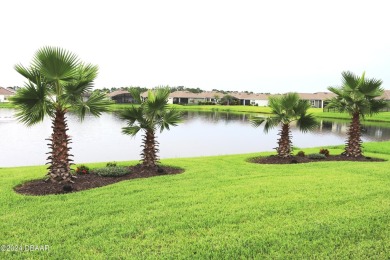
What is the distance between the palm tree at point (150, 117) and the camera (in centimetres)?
1218

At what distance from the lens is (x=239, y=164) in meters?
13.9

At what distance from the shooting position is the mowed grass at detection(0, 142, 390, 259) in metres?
5.47

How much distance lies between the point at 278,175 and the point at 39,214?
24.6ft

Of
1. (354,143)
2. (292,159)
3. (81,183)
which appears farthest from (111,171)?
(354,143)

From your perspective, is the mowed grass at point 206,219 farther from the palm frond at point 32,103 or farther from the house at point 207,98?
the house at point 207,98

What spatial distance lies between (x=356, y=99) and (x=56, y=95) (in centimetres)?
1409

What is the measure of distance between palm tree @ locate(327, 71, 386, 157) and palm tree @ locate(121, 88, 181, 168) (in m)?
9.44

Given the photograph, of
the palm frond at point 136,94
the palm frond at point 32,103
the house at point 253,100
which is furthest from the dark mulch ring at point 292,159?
the house at point 253,100

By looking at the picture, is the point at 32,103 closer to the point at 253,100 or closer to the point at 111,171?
the point at 111,171

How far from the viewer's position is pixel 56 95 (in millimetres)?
10031

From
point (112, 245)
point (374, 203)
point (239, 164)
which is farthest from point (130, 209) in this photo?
point (239, 164)

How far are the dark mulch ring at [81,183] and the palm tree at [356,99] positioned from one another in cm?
991

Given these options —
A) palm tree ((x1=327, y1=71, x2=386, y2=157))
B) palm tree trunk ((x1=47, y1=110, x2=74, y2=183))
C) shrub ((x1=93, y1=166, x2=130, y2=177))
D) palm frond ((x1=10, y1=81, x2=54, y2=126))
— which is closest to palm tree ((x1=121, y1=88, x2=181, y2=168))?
shrub ((x1=93, y1=166, x2=130, y2=177))

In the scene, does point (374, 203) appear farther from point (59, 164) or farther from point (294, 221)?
point (59, 164)
